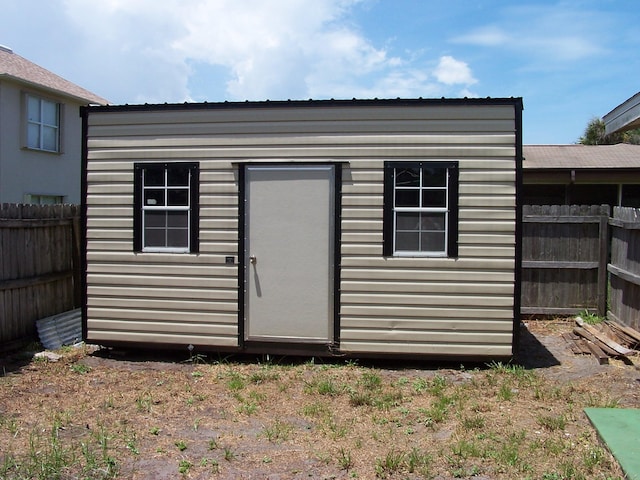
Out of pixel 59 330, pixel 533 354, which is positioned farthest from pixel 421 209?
pixel 59 330

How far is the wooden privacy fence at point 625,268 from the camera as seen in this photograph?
24.4 feet

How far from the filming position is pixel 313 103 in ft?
21.9

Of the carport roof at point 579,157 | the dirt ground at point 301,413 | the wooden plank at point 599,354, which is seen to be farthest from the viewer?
the carport roof at point 579,157

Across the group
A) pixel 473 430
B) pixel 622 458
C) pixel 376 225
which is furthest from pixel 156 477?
pixel 376 225

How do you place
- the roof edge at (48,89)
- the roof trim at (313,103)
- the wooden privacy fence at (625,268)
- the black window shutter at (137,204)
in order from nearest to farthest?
the roof trim at (313,103) < the black window shutter at (137,204) < the wooden privacy fence at (625,268) < the roof edge at (48,89)

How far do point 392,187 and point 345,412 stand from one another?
2.59 m

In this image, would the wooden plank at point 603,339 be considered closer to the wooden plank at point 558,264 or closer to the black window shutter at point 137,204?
the wooden plank at point 558,264

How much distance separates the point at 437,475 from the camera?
12.7 feet

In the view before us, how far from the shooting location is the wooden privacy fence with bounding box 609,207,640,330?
7.44 meters

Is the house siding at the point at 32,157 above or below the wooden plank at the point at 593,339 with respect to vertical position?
above

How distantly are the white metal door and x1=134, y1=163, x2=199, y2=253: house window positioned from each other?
2.20ft

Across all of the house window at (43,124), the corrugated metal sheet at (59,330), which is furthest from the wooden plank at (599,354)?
the house window at (43,124)

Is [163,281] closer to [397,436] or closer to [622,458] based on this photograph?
[397,436]

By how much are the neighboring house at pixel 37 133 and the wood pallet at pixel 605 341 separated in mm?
11899
